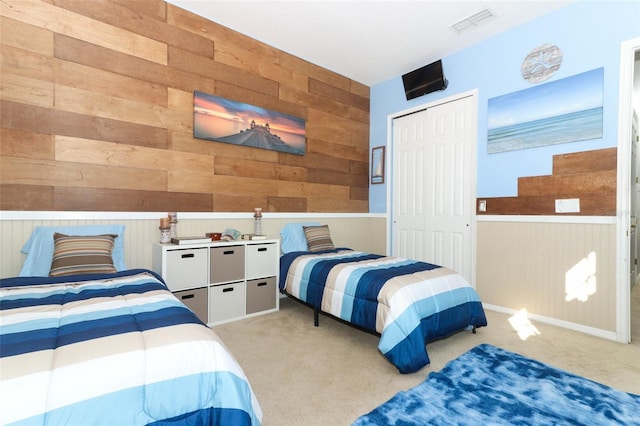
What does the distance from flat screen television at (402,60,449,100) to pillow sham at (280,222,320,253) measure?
2.39 meters

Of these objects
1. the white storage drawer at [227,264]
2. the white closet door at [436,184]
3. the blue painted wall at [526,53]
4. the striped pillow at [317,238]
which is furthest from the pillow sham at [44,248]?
the blue painted wall at [526,53]

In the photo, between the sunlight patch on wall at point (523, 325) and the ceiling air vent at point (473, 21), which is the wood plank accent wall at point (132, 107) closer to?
the ceiling air vent at point (473, 21)

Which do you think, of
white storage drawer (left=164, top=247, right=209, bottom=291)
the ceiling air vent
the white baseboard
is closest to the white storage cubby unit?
white storage drawer (left=164, top=247, right=209, bottom=291)

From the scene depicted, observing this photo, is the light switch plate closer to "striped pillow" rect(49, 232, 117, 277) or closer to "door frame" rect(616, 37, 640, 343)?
"door frame" rect(616, 37, 640, 343)

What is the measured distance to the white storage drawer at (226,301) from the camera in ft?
9.55

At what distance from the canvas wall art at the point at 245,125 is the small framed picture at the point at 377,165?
131cm

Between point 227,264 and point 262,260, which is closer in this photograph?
point 227,264

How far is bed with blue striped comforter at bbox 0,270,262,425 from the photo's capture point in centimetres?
91

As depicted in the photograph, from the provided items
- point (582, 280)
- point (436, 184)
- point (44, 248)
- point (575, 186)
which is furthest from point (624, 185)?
point (44, 248)

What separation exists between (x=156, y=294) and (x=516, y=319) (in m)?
3.25

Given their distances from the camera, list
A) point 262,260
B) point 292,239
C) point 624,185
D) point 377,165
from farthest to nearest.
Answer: point 377,165 → point 292,239 → point 262,260 → point 624,185

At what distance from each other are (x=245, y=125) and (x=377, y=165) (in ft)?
7.08

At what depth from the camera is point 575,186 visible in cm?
294

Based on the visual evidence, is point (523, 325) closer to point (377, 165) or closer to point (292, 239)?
point (292, 239)
